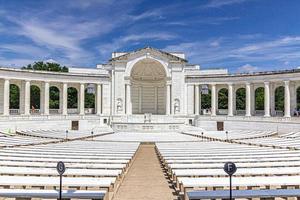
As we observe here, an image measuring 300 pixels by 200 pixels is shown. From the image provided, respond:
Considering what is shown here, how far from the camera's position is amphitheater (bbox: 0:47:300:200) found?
12508 mm

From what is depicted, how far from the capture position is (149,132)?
168 feet

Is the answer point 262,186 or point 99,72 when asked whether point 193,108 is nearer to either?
point 99,72

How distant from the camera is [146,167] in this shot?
20.3 m

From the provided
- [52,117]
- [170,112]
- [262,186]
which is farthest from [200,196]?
[170,112]

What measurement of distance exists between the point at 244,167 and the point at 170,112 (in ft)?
170

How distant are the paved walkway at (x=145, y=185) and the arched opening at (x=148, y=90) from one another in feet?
167

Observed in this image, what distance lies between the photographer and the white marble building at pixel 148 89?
195ft

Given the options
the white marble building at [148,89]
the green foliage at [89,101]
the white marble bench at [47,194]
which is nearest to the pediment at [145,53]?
the white marble building at [148,89]

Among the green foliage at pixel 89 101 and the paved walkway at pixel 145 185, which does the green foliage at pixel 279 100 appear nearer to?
the green foliage at pixel 89 101

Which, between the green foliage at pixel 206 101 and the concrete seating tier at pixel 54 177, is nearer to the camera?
the concrete seating tier at pixel 54 177

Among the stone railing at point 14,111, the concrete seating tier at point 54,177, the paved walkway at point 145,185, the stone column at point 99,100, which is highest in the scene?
the stone column at point 99,100

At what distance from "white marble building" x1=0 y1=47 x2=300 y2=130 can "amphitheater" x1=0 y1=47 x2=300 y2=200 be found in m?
0.21

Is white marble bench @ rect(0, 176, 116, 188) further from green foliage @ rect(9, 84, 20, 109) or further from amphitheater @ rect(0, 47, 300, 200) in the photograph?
green foliage @ rect(9, 84, 20, 109)

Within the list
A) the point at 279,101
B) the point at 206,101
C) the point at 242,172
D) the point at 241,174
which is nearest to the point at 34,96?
the point at 206,101
